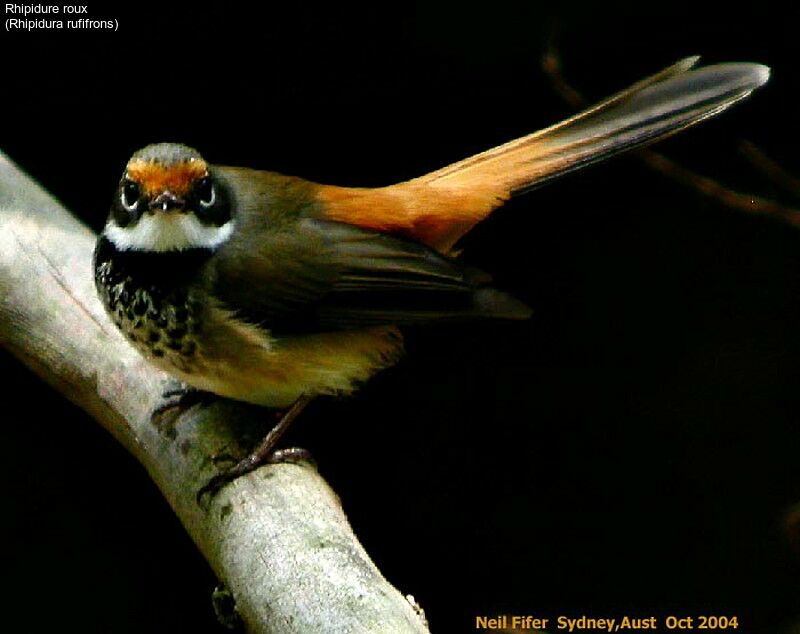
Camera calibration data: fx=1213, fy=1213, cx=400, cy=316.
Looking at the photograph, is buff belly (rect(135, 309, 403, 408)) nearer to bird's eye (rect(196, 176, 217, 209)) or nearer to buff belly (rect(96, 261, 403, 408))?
buff belly (rect(96, 261, 403, 408))

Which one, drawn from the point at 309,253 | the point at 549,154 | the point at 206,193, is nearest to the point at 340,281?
the point at 309,253

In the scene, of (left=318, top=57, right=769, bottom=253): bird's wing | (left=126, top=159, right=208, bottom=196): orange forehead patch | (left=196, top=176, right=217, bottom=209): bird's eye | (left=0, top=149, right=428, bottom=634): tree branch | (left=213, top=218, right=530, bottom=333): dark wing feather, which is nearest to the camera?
(left=0, top=149, right=428, bottom=634): tree branch

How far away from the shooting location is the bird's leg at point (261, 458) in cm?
251

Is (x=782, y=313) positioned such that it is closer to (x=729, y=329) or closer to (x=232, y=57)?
(x=729, y=329)

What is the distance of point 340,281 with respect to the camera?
277cm

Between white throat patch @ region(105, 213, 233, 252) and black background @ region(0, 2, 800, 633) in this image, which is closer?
white throat patch @ region(105, 213, 233, 252)

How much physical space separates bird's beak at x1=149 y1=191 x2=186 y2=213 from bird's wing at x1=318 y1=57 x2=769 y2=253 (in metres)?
0.43

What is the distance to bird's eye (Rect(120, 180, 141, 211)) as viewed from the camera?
256 centimetres

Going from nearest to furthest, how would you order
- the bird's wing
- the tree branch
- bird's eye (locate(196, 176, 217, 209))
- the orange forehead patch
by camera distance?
the tree branch → the orange forehead patch → bird's eye (locate(196, 176, 217, 209)) → the bird's wing

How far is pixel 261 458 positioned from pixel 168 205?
0.57 metres

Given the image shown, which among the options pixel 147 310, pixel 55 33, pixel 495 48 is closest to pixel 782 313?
pixel 495 48

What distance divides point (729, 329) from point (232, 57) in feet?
5.79

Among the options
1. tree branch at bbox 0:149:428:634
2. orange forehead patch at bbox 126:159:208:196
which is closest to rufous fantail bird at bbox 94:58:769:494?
orange forehead patch at bbox 126:159:208:196

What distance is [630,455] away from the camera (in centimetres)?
382
